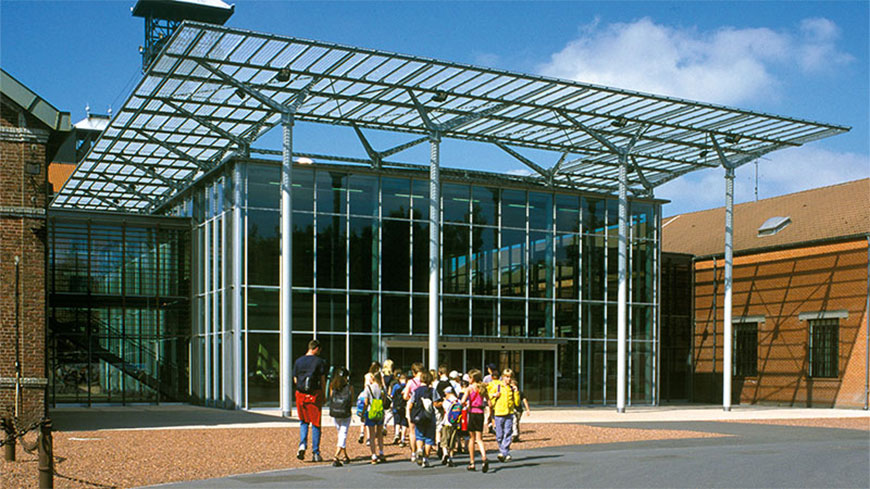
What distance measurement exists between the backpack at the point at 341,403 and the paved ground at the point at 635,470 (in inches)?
31.6

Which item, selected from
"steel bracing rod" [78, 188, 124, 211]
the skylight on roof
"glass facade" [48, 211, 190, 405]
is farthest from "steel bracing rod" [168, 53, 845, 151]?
"steel bracing rod" [78, 188, 124, 211]

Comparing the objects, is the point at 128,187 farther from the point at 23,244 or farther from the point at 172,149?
the point at 23,244

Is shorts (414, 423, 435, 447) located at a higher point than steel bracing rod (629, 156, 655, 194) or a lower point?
lower

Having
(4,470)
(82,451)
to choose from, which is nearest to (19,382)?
(82,451)

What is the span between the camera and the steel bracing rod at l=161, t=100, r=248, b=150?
28744 millimetres

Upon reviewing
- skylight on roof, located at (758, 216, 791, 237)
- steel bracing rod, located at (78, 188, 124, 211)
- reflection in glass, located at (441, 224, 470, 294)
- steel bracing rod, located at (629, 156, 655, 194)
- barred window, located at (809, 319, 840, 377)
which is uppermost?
steel bracing rod, located at (629, 156, 655, 194)

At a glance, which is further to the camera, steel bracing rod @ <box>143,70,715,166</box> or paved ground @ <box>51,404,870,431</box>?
steel bracing rod @ <box>143,70,715,166</box>

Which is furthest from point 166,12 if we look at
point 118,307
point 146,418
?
point 146,418

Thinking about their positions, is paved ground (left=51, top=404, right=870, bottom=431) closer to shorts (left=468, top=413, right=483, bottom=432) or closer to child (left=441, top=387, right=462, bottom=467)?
child (left=441, top=387, right=462, bottom=467)

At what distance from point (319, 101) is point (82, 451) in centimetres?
1599

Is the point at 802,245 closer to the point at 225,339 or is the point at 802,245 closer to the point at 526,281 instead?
the point at 526,281

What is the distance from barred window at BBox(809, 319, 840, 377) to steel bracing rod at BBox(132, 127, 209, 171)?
920 inches

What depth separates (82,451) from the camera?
16062mm

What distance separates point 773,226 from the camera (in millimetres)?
41688
